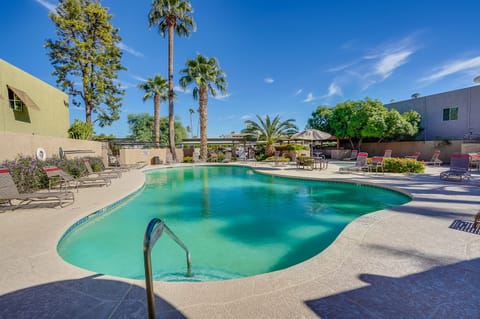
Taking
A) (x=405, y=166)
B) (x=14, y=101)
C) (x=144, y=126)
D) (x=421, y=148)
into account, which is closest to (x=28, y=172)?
(x=14, y=101)

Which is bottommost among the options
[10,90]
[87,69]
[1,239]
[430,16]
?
[1,239]

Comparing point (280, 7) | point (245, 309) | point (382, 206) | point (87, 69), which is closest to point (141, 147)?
point (87, 69)

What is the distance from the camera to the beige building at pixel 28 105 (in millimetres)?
9906

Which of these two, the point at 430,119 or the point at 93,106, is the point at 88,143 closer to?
the point at 93,106

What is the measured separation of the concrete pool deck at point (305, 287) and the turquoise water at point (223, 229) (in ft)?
3.52

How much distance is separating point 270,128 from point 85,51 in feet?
53.2

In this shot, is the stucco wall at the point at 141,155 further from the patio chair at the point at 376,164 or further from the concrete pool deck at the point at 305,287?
the patio chair at the point at 376,164

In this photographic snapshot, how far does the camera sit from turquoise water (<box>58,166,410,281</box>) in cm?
384

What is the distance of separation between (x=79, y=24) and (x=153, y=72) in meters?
8.19

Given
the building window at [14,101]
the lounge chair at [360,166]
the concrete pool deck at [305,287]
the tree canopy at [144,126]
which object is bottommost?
the concrete pool deck at [305,287]

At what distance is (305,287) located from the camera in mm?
2205

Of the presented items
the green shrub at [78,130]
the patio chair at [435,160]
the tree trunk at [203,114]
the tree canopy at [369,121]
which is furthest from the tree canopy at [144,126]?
the patio chair at [435,160]

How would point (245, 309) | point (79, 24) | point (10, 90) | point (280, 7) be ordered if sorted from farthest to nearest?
1. point (79, 24)
2. point (280, 7)
3. point (10, 90)
4. point (245, 309)

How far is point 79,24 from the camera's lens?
1659 cm
